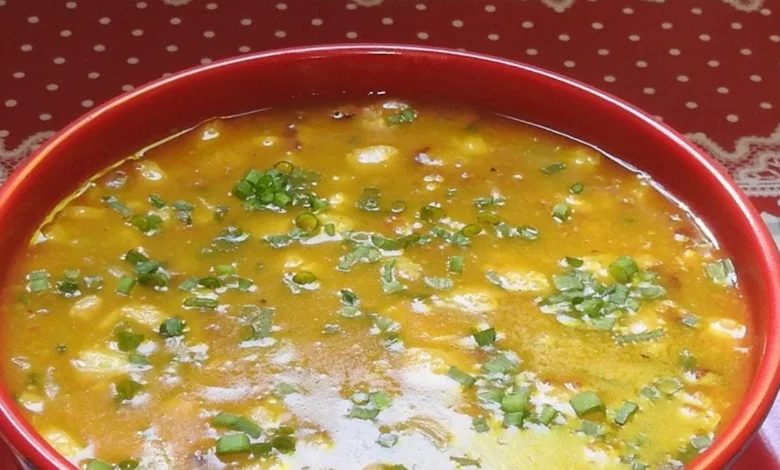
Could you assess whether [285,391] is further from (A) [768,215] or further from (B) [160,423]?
(A) [768,215]

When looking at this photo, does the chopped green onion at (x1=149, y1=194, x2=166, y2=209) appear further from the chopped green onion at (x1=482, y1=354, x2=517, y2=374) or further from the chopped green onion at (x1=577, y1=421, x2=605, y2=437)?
the chopped green onion at (x1=577, y1=421, x2=605, y2=437)

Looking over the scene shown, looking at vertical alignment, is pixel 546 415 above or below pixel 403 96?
below

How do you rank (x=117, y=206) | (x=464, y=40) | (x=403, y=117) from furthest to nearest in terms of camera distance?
(x=464, y=40) < (x=403, y=117) < (x=117, y=206)

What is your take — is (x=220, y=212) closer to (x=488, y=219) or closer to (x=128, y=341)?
(x=128, y=341)

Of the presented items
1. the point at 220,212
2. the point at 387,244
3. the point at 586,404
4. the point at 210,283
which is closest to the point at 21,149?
the point at 220,212

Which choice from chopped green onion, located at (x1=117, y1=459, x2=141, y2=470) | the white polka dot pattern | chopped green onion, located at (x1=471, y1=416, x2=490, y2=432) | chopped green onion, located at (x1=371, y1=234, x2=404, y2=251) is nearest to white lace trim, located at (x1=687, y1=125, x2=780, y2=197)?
the white polka dot pattern

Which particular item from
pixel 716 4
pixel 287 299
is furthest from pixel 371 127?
pixel 716 4

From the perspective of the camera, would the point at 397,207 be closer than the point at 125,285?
No

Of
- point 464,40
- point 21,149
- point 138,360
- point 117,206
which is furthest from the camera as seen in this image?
point 464,40
